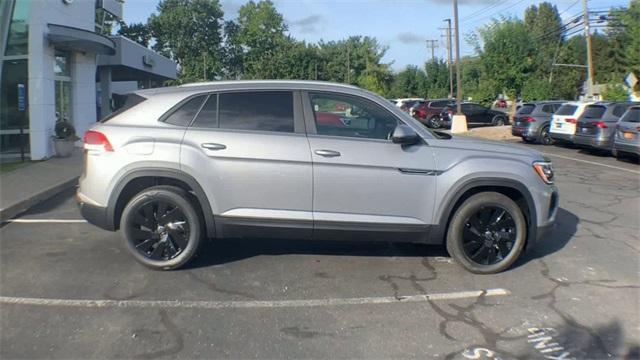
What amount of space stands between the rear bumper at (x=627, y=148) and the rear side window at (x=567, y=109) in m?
3.48

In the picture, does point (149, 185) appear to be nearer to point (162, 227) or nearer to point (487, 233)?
point (162, 227)

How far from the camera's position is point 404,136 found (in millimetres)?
5145

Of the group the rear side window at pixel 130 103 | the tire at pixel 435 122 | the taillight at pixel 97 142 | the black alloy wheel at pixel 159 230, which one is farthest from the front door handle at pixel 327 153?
the tire at pixel 435 122

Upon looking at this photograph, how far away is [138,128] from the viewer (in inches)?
209

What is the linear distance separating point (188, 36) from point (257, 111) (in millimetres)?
91308

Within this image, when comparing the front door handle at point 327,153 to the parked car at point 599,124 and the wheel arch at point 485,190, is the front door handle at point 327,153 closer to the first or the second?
the wheel arch at point 485,190

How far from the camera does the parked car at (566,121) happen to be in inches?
702

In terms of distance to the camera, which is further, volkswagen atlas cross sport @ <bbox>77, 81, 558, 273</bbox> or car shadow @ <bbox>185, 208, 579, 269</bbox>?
car shadow @ <bbox>185, 208, 579, 269</bbox>

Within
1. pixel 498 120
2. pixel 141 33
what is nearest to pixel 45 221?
pixel 498 120

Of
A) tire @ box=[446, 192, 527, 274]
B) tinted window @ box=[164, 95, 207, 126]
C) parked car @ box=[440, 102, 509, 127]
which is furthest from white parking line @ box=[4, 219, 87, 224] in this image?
parked car @ box=[440, 102, 509, 127]

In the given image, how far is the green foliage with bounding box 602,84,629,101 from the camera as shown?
23828 millimetres

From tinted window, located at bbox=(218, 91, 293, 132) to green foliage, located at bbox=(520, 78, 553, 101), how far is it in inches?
1187

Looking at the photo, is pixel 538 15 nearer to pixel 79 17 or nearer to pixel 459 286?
pixel 79 17

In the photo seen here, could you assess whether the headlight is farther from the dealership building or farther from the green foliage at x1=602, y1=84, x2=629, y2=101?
the green foliage at x1=602, y1=84, x2=629, y2=101
